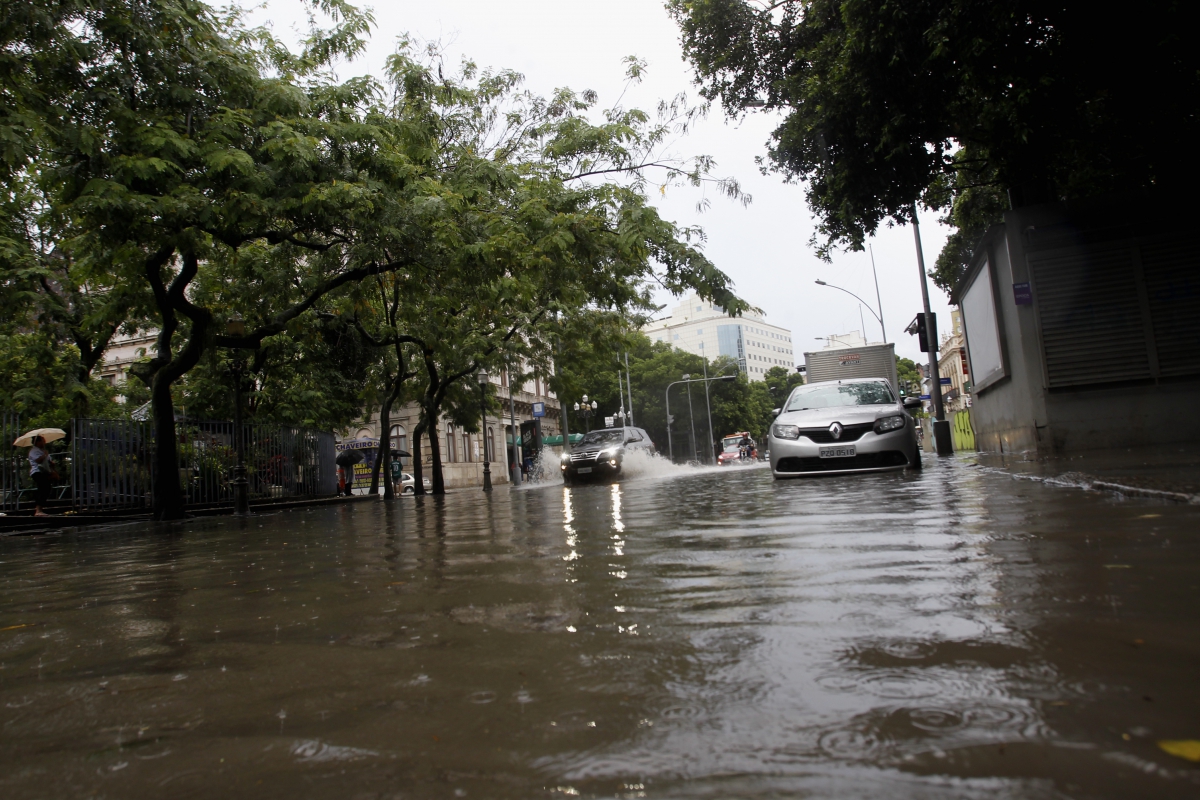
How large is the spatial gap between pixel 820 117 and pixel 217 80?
835cm

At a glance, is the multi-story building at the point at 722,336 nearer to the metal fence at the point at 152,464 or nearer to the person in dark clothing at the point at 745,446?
the person in dark clothing at the point at 745,446

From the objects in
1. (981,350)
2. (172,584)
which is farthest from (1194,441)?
(172,584)

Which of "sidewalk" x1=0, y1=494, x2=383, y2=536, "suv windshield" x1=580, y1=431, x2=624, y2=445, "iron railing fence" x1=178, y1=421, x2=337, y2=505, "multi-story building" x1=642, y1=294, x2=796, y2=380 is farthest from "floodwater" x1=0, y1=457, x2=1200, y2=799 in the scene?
"multi-story building" x1=642, y1=294, x2=796, y2=380

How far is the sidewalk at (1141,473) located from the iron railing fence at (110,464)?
1535cm

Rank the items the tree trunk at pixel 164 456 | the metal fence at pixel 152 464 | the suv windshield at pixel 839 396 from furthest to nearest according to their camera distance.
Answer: the metal fence at pixel 152 464 < the tree trunk at pixel 164 456 < the suv windshield at pixel 839 396

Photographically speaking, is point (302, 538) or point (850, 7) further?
point (850, 7)

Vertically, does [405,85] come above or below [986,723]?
above

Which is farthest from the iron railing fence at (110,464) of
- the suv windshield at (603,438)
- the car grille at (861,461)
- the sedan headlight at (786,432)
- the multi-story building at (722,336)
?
the multi-story building at (722,336)

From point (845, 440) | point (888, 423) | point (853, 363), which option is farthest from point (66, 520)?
point (853, 363)

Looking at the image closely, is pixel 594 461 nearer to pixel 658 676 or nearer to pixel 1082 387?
pixel 1082 387

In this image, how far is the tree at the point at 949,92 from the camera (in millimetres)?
9062

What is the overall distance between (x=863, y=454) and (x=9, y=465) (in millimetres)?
15682

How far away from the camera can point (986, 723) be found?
1.57 metres

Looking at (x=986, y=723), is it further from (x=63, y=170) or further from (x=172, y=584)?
Answer: (x=63, y=170)
